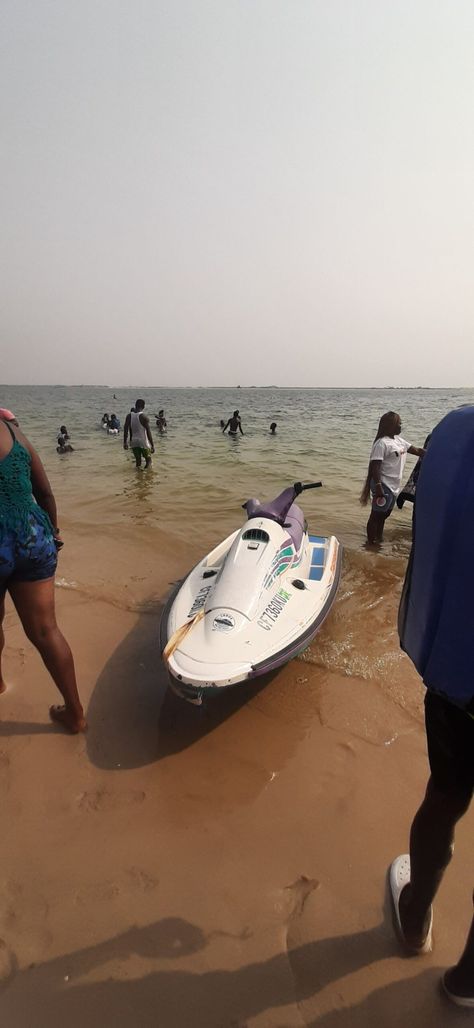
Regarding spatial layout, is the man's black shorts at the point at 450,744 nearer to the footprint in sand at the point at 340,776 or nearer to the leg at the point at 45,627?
the footprint in sand at the point at 340,776

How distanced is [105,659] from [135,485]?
756 cm

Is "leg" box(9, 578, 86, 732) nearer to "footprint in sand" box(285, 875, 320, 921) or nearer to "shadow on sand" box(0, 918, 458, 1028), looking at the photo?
"shadow on sand" box(0, 918, 458, 1028)

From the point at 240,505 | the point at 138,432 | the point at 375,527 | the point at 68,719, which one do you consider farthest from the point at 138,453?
the point at 68,719

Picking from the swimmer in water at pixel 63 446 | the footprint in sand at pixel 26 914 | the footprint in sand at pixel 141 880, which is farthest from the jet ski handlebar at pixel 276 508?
the swimmer in water at pixel 63 446

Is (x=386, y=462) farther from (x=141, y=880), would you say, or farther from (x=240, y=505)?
(x=141, y=880)

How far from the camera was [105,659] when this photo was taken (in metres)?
4.05

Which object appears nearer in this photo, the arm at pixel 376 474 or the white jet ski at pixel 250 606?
the white jet ski at pixel 250 606

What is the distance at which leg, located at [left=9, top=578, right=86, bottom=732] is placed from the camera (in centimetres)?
259

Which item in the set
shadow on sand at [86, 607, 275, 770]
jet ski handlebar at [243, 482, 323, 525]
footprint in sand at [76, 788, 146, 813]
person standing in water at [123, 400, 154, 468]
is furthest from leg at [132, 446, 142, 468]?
footprint in sand at [76, 788, 146, 813]

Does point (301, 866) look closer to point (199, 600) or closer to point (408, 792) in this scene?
point (408, 792)

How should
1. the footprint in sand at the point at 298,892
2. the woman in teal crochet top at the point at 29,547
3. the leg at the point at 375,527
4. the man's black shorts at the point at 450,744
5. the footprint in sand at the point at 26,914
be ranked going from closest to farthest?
the man's black shorts at the point at 450,744, the footprint in sand at the point at 26,914, the footprint in sand at the point at 298,892, the woman in teal crochet top at the point at 29,547, the leg at the point at 375,527

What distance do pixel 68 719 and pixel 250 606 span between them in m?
1.54

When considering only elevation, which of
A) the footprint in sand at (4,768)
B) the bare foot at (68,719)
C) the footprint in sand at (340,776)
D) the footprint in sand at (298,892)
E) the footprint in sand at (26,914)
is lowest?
the footprint in sand at (26,914)

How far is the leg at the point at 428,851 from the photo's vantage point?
5.22ft
